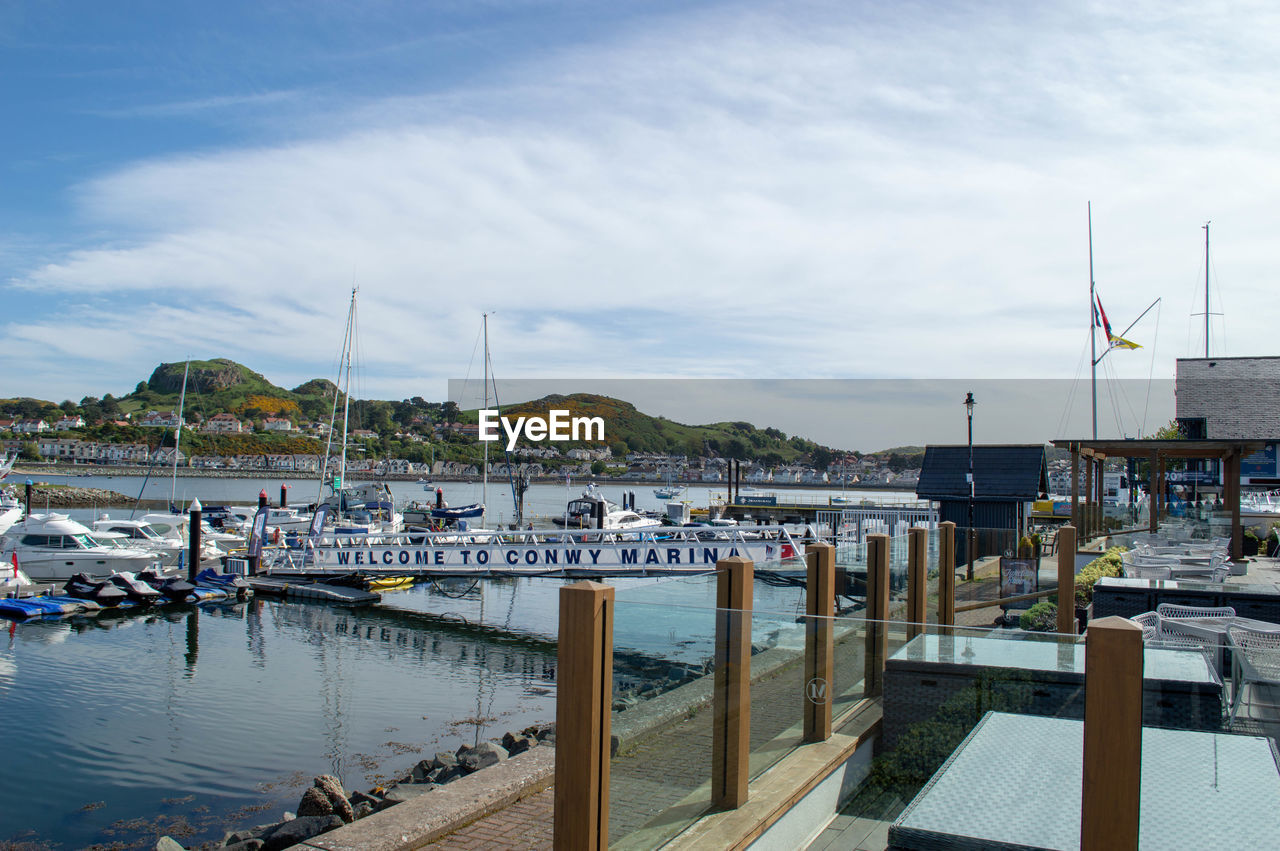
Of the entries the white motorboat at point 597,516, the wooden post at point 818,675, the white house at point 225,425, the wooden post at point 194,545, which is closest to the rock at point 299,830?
the wooden post at point 818,675

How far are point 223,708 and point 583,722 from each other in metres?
14.5

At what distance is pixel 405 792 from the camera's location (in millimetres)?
10141

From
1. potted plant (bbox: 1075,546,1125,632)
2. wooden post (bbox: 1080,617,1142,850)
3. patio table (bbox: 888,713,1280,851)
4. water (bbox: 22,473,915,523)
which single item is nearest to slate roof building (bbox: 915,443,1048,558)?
potted plant (bbox: 1075,546,1125,632)

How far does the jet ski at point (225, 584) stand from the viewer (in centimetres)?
2869

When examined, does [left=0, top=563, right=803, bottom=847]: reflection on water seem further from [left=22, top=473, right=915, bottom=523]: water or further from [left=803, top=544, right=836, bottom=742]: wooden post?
[left=22, top=473, right=915, bottom=523]: water

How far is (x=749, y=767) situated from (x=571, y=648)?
155 centimetres

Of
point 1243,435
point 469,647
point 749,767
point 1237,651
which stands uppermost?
point 1243,435

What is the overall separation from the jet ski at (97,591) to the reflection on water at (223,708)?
1.13 meters

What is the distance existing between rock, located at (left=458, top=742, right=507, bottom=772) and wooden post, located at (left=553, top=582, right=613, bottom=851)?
7520mm

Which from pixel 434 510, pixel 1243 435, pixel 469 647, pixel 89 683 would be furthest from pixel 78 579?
pixel 1243 435

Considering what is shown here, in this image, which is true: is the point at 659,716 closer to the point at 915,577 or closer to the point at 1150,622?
the point at 1150,622

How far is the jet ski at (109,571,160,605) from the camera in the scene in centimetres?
2659

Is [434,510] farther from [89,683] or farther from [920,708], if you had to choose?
[920,708]

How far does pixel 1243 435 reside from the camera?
3366 cm
